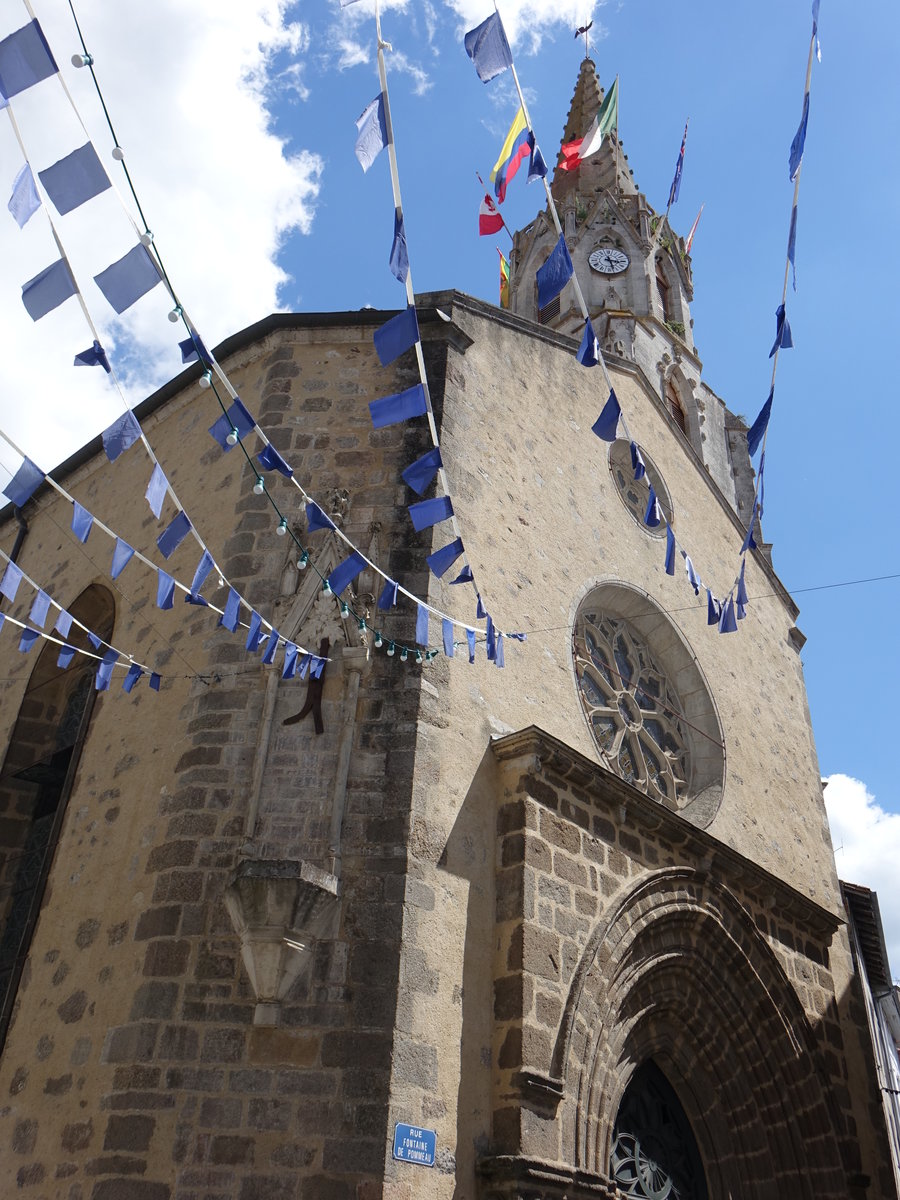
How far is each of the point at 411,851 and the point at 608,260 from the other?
1146 cm

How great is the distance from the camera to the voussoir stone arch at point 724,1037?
270 inches

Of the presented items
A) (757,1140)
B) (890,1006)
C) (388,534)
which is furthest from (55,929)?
(890,1006)

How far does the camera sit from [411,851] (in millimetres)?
5609

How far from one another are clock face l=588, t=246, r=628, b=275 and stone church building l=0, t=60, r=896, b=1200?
5384 millimetres

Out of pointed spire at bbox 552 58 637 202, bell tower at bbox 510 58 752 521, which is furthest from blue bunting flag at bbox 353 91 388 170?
pointed spire at bbox 552 58 637 202

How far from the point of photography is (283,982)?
5211 mm

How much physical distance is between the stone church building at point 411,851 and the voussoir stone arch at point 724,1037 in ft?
0.09

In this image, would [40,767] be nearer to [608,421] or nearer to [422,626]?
[422,626]

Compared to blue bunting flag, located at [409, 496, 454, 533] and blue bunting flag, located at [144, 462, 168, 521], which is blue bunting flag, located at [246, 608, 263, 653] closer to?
blue bunting flag, located at [144, 462, 168, 521]

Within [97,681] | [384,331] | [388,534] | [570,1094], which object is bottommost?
[570,1094]

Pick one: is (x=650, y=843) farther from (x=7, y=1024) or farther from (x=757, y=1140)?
(x=7, y=1024)

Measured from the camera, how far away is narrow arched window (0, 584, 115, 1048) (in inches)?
286

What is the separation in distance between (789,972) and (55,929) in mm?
5158

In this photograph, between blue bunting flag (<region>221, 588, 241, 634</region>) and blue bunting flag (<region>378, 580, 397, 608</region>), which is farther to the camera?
blue bunting flag (<region>378, 580, 397, 608</region>)
